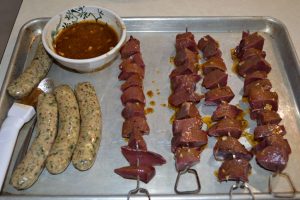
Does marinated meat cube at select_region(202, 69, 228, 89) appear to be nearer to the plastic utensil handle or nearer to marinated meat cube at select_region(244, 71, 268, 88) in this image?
marinated meat cube at select_region(244, 71, 268, 88)

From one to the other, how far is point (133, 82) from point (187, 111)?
448mm

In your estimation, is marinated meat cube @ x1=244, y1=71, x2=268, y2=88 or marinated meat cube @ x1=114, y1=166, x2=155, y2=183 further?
marinated meat cube @ x1=244, y1=71, x2=268, y2=88

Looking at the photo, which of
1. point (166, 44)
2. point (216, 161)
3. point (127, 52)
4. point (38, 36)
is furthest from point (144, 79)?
point (38, 36)

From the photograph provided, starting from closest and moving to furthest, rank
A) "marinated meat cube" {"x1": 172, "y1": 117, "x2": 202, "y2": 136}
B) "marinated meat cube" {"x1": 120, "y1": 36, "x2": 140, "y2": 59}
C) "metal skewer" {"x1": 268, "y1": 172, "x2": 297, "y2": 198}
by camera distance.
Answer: "metal skewer" {"x1": 268, "y1": 172, "x2": 297, "y2": 198} < "marinated meat cube" {"x1": 172, "y1": 117, "x2": 202, "y2": 136} < "marinated meat cube" {"x1": 120, "y1": 36, "x2": 140, "y2": 59}

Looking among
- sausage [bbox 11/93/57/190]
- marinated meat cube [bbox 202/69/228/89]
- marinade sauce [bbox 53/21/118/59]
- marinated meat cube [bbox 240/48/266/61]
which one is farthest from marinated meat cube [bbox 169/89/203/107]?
sausage [bbox 11/93/57/190]

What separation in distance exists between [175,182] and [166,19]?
1.41m

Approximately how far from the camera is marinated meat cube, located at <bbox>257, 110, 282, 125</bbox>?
7.21ft

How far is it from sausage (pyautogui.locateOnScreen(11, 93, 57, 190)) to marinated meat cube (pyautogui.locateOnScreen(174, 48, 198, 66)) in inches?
36.9

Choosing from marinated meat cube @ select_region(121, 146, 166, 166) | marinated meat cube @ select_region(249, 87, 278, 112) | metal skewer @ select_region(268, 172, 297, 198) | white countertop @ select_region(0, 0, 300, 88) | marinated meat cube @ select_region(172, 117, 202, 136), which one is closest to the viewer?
metal skewer @ select_region(268, 172, 297, 198)

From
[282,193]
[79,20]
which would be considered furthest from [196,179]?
[79,20]

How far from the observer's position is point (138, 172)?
A: 201cm

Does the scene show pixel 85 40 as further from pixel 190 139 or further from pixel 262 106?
pixel 262 106

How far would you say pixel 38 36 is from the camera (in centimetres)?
291

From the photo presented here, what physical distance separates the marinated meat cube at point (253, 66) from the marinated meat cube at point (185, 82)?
0.34 m
